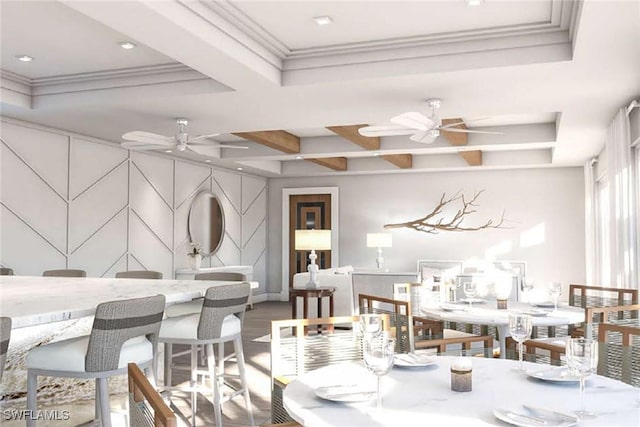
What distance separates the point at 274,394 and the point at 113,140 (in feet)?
17.0

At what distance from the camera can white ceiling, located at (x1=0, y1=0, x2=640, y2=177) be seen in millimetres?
3256

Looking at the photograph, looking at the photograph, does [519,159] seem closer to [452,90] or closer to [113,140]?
[452,90]

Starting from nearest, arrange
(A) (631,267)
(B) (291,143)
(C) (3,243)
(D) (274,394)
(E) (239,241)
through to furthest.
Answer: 1. (D) (274,394)
2. (A) (631,267)
3. (C) (3,243)
4. (B) (291,143)
5. (E) (239,241)

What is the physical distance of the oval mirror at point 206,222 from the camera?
27.5 ft

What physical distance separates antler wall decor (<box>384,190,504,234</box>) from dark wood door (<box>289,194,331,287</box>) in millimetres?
1449

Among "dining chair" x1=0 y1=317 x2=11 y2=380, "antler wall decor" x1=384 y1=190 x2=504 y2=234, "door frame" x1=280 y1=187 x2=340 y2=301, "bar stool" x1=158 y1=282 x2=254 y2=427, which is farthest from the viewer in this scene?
"door frame" x1=280 y1=187 x2=340 y2=301

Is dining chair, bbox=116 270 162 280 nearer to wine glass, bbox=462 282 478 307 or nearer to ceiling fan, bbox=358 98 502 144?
ceiling fan, bbox=358 98 502 144

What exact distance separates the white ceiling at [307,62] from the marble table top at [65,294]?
146 cm

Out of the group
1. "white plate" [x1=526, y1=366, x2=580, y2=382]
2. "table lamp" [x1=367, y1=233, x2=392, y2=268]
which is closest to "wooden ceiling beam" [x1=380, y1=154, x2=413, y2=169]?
"table lamp" [x1=367, y1=233, x2=392, y2=268]

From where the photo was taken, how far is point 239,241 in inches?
382

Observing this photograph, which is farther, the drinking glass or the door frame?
the door frame

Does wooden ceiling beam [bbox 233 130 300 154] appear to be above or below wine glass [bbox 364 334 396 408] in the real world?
above

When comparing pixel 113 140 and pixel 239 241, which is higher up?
pixel 113 140

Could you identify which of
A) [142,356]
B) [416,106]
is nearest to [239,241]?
[416,106]
